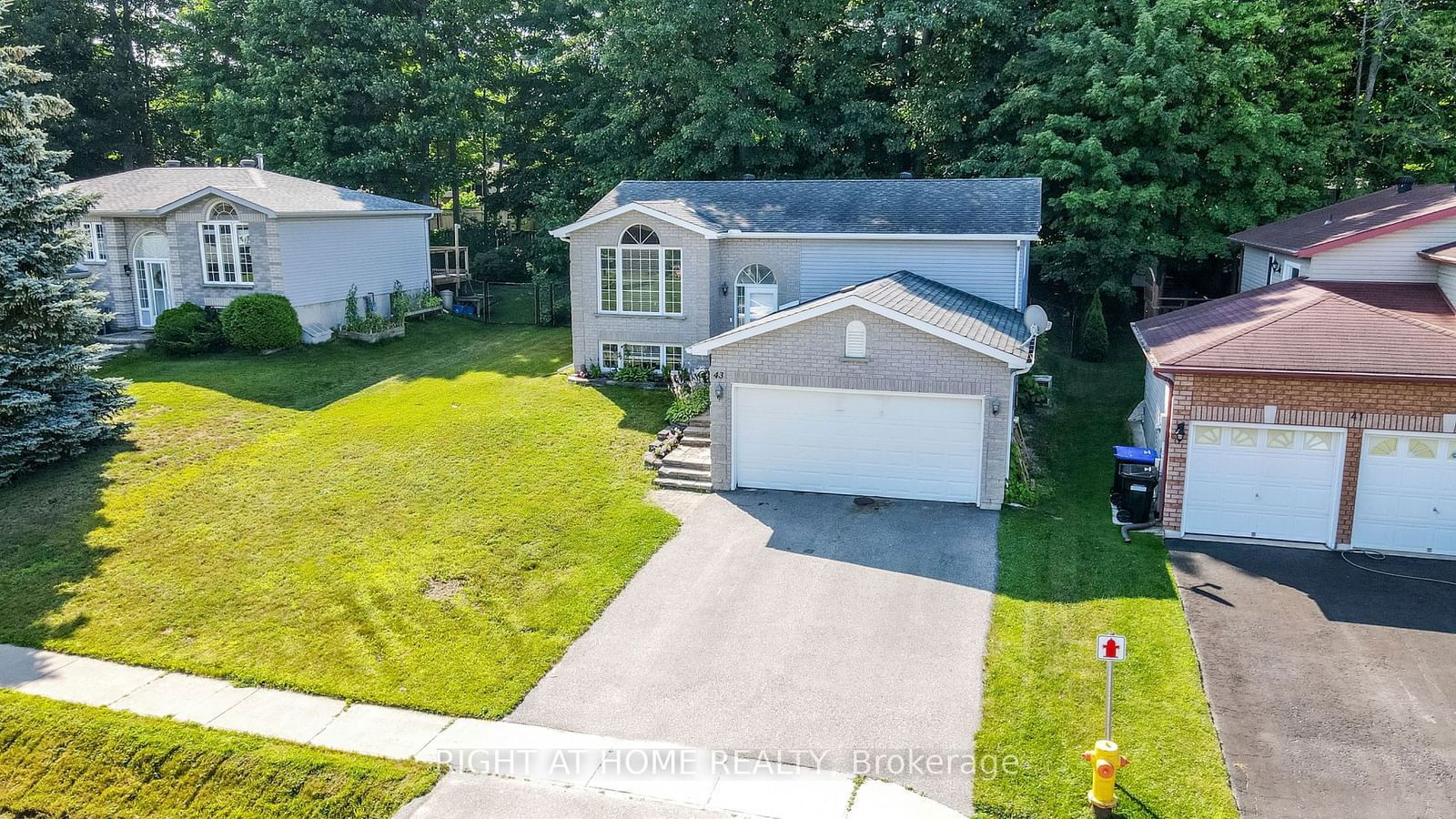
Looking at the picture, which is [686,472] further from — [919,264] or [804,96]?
[804,96]

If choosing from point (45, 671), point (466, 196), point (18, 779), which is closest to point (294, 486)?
point (45, 671)

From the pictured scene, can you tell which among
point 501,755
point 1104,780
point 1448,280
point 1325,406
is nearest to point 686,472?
point 501,755

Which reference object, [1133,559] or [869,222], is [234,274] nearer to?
[869,222]

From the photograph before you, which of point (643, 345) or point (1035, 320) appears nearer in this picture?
point (1035, 320)

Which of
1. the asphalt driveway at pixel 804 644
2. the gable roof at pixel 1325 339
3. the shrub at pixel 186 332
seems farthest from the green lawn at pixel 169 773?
the shrub at pixel 186 332

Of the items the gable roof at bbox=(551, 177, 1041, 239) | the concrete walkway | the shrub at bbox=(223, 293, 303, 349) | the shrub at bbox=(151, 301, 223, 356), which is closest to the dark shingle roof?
the gable roof at bbox=(551, 177, 1041, 239)

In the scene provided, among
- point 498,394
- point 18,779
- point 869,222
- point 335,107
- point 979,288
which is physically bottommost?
point 18,779
